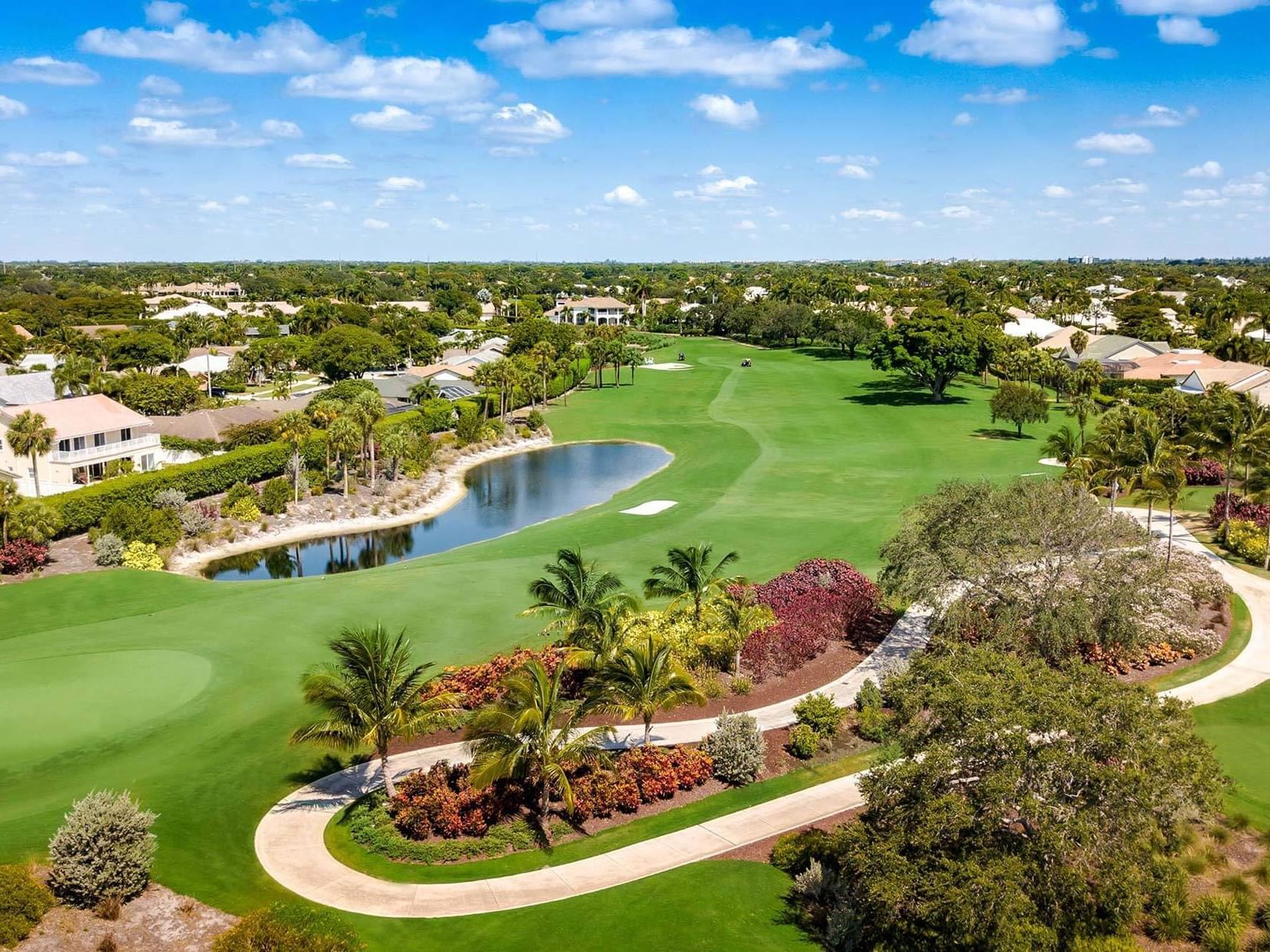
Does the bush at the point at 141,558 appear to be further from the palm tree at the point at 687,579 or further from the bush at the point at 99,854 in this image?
the bush at the point at 99,854

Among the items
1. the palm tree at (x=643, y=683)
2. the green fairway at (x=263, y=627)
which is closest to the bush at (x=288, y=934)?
the green fairway at (x=263, y=627)

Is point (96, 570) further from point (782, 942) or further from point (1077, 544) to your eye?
point (1077, 544)

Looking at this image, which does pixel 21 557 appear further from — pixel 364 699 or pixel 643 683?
pixel 643 683

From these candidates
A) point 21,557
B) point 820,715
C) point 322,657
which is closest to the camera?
point 820,715

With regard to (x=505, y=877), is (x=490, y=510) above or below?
below

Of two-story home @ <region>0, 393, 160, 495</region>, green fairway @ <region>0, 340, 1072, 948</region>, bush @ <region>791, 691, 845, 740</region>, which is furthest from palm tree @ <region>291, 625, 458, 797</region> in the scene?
two-story home @ <region>0, 393, 160, 495</region>

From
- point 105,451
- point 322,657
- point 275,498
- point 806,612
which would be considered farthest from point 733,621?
point 105,451
